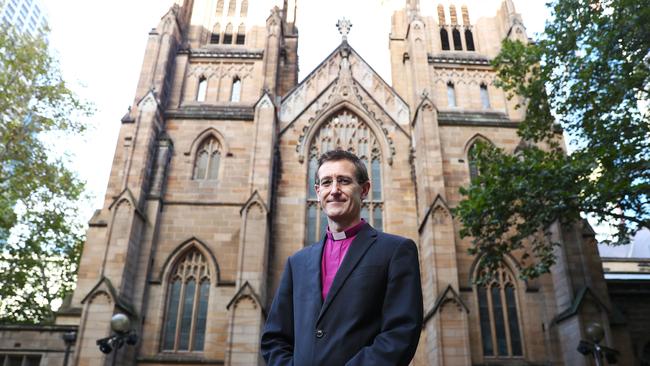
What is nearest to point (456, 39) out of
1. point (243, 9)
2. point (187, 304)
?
point (243, 9)

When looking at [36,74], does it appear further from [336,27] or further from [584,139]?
[584,139]

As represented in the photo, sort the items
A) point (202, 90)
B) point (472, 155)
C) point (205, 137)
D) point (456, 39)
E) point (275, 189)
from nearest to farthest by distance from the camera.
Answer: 1. point (275, 189)
2. point (472, 155)
3. point (205, 137)
4. point (202, 90)
5. point (456, 39)

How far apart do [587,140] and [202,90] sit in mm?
15219

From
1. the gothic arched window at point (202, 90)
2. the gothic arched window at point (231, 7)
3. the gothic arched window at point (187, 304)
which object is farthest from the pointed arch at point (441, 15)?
the gothic arched window at point (187, 304)

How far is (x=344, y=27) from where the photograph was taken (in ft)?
74.6

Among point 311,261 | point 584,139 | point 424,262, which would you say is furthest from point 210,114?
point 311,261

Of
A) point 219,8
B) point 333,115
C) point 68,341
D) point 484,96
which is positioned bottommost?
point 68,341

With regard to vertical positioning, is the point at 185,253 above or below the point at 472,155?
below

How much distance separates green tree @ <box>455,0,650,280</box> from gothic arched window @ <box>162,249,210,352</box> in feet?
28.8

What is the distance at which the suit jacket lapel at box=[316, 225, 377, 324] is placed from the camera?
8.15 ft

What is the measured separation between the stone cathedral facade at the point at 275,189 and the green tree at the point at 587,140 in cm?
299

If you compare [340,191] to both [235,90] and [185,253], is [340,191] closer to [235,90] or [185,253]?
[185,253]

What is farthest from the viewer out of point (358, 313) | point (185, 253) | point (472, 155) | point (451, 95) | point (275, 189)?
point (451, 95)

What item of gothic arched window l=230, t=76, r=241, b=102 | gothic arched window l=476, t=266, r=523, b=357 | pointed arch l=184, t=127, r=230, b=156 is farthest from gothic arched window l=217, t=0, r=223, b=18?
gothic arched window l=476, t=266, r=523, b=357
